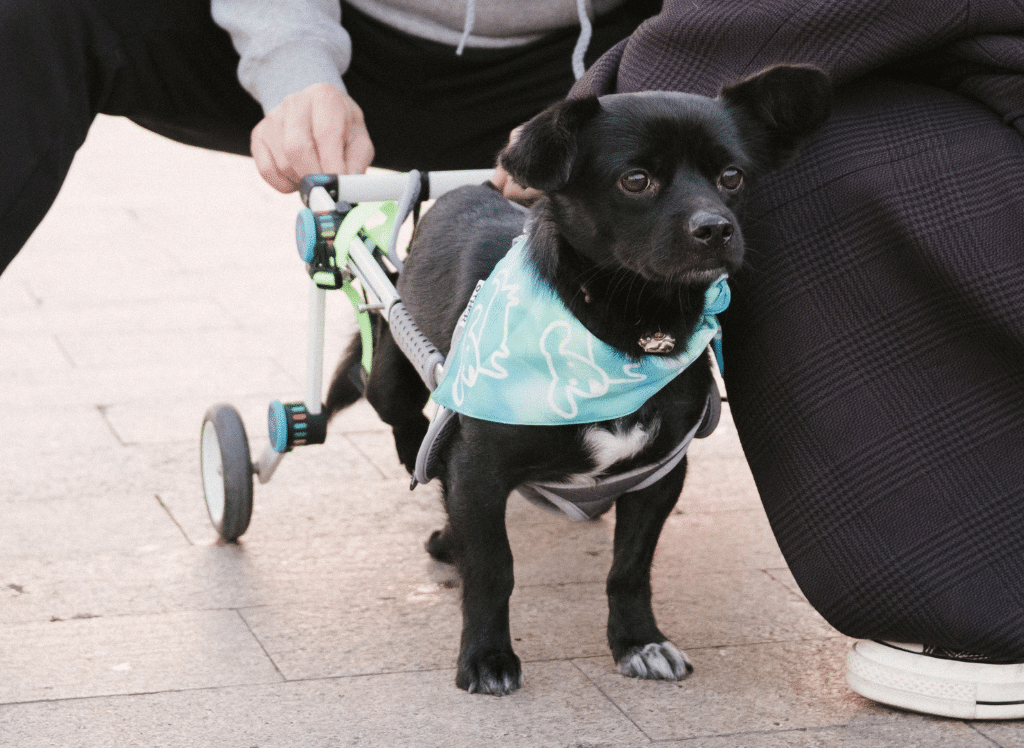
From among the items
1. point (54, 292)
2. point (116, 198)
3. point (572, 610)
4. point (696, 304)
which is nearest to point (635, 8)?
point (696, 304)

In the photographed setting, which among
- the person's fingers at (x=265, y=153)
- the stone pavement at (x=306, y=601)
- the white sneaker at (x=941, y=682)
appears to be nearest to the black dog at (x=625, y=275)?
the stone pavement at (x=306, y=601)

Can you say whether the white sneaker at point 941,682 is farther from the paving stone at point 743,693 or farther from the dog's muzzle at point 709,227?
the dog's muzzle at point 709,227

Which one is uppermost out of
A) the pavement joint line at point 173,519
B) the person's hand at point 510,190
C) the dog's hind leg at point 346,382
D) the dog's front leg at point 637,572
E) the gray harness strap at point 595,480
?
the person's hand at point 510,190

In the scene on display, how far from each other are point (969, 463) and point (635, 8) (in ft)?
5.09

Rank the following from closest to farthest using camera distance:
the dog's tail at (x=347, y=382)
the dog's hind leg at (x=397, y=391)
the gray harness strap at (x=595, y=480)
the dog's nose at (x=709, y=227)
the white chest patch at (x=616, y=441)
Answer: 1. the dog's nose at (x=709, y=227)
2. the white chest patch at (x=616, y=441)
3. the gray harness strap at (x=595, y=480)
4. the dog's hind leg at (x=397, y=391)
5. the dog's tail at (x=347, y=382)

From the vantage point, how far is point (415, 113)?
321 centimetres

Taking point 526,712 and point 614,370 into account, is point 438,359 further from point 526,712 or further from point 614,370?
point 526,712

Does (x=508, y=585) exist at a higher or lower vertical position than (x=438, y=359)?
lower

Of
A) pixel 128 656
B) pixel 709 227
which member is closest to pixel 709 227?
pixel 709 227

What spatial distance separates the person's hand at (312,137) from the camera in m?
2.71

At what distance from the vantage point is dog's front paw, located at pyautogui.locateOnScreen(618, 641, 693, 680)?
2.40 meters

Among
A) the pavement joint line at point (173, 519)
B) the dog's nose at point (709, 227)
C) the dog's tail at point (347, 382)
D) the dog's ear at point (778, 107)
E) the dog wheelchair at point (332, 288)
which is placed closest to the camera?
the dog's nose at point (709, 227)

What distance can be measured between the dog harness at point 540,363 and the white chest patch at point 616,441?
59 millimetres

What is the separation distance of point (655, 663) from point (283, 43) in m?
1.48
